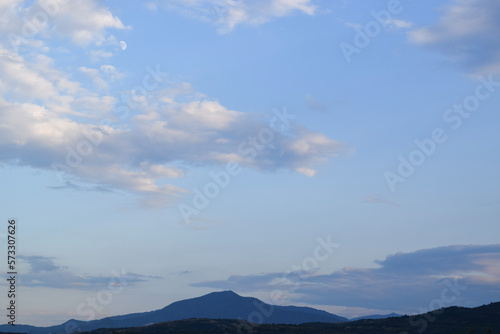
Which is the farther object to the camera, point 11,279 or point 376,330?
point 376,330

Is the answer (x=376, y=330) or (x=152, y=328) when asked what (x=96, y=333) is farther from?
(x=376, y=330)

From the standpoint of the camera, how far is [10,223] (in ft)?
313

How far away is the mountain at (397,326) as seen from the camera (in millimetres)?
159750

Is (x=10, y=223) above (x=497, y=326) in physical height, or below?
above

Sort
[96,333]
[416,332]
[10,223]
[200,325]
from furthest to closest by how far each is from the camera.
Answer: [200,325] → [96,333] → [416,332] → [10,223]

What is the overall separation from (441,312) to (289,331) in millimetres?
68216

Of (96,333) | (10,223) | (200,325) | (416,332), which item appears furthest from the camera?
(200,325)

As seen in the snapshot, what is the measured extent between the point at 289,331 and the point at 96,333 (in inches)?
2456

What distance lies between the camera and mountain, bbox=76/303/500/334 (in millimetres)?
159750

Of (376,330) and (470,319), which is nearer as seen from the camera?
(376,330)

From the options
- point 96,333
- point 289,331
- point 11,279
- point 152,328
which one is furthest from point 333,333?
point 11,279

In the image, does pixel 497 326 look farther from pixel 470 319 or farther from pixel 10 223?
pixel 10 223

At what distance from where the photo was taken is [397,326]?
565ft

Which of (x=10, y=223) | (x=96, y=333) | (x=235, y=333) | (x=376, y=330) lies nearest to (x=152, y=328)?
(x=96, y=333)
